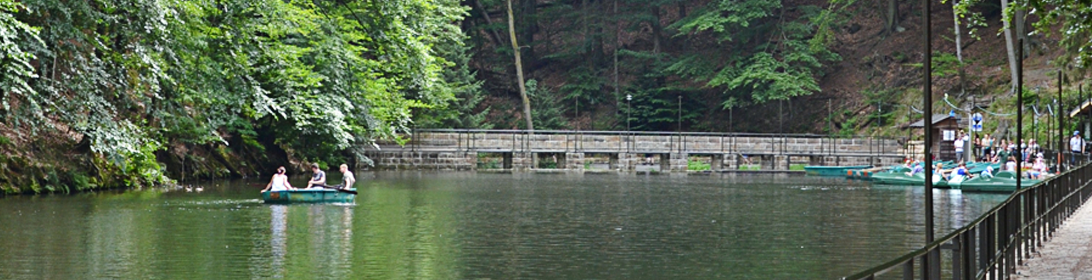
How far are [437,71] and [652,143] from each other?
53.4 feet

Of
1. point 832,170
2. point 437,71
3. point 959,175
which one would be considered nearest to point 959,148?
point 832,170

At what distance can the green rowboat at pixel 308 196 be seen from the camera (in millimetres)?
33031

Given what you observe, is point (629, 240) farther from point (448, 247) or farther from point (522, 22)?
point (522, 22)

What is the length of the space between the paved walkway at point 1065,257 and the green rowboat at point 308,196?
1862 cm

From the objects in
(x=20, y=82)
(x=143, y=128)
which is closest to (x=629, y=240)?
(x=20, y=82)

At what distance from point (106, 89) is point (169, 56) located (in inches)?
73.3

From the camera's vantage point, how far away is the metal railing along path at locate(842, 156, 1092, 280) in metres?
8.57

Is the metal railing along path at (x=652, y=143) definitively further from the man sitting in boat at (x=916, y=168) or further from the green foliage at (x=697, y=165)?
the man sitting in boat at (x=916, y=168)

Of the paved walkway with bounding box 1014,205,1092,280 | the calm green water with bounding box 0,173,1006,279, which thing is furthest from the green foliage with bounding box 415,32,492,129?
the paved walkway with bounding box 1014,205,1092,280

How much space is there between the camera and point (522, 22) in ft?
286

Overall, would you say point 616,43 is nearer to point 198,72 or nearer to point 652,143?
point 652,143

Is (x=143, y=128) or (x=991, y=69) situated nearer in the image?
(x=143, y=128)

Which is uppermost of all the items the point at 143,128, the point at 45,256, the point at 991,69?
the point at 991,69

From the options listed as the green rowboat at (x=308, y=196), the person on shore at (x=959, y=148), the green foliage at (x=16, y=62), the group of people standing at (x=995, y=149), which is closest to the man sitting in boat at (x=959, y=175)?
Answer: the group of people standing at (x=995, y=149)
